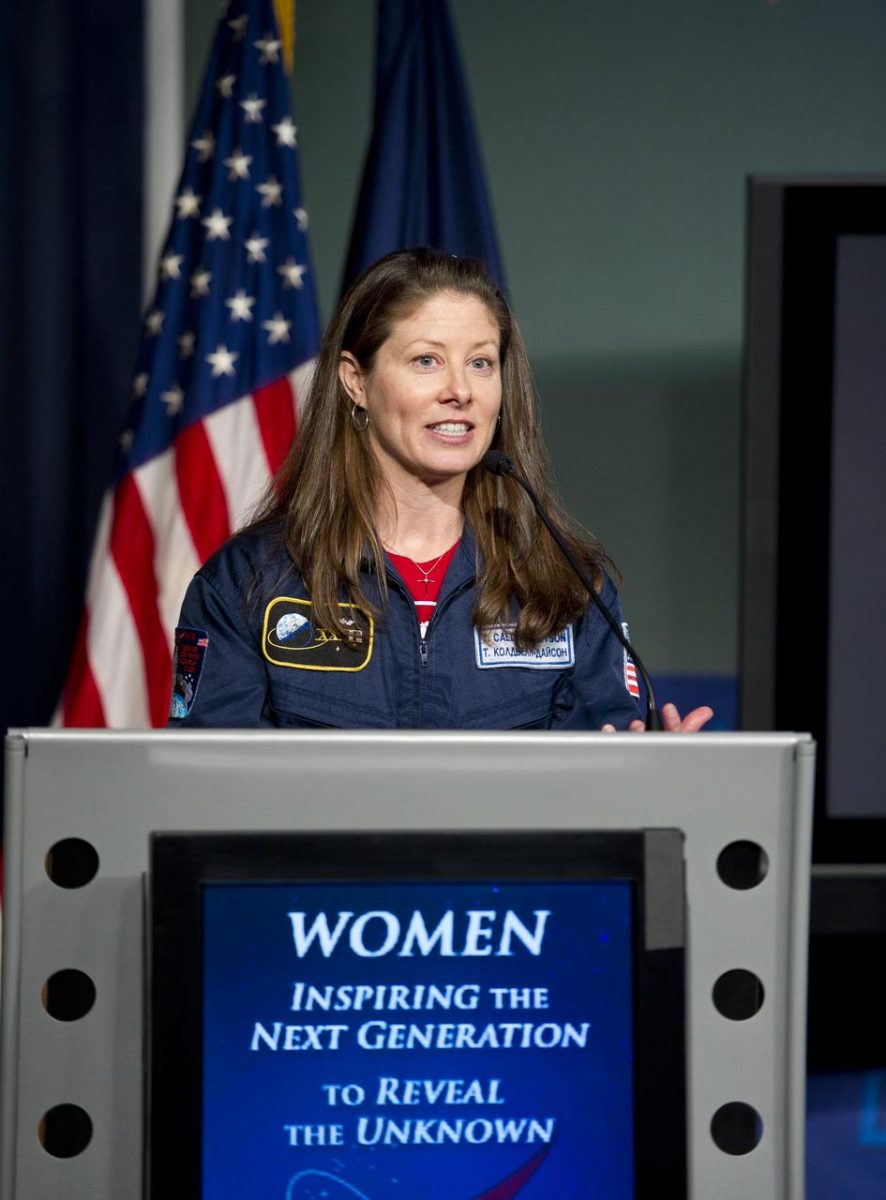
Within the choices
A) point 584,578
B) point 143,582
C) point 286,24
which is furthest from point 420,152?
point 584,578

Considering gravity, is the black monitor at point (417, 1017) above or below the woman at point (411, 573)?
below

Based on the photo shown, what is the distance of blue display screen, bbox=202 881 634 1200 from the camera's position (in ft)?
2.39

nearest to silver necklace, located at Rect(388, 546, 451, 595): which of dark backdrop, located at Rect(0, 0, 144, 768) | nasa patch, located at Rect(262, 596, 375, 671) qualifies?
nasa patch, located at Rect(262, 596, 375, 671)

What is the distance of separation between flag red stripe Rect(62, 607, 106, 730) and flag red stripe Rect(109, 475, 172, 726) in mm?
98

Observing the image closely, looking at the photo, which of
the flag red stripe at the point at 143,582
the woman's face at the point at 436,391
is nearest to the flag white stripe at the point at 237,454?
the flag red stripe at the point at 143,582

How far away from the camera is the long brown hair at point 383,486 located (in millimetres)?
1632

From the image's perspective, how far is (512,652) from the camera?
164 cm

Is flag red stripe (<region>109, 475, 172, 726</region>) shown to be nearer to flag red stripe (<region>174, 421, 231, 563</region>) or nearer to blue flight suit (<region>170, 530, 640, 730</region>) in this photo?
flag red stripe (<region>174, 421, 231, 563</region>)

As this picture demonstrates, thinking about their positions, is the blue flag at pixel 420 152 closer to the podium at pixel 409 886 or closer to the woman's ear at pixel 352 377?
the woman's ear at pixel 352 377

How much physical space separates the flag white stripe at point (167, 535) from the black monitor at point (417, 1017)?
1.97m

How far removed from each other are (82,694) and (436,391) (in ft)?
4.27

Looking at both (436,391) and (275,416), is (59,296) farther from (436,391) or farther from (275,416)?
(436,391)

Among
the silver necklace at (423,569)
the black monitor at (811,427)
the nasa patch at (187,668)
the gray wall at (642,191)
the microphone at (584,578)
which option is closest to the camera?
the microphone at (584,578)

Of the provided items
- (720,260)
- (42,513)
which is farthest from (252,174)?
(720,260)
